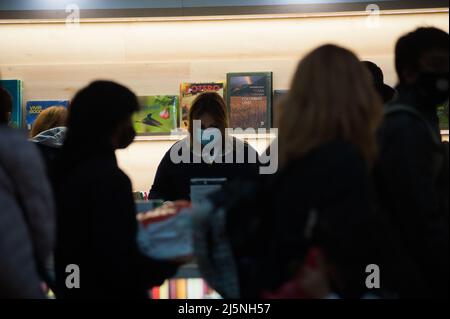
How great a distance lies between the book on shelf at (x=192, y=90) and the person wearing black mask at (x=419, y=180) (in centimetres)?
201

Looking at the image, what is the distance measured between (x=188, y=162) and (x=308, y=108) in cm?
180

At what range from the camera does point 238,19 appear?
13.3 feet

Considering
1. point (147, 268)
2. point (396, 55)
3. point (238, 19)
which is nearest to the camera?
point (147, 268)

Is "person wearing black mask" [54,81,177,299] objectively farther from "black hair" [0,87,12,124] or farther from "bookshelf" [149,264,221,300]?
"bookshelf" [149,264,221,300]

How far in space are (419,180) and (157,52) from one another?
97.7 inches

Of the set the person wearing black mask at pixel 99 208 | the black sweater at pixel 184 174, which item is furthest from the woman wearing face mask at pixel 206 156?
the person wearing black mask at pixel 99 208

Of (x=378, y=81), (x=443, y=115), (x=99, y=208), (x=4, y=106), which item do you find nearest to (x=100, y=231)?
(x=99, y=208)

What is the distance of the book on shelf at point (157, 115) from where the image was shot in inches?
160

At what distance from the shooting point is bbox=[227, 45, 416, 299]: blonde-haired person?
1707 mm

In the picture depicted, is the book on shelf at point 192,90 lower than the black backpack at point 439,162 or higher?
higher

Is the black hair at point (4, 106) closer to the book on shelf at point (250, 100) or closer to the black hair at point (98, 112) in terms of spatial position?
the black hair at point (98, 112)
